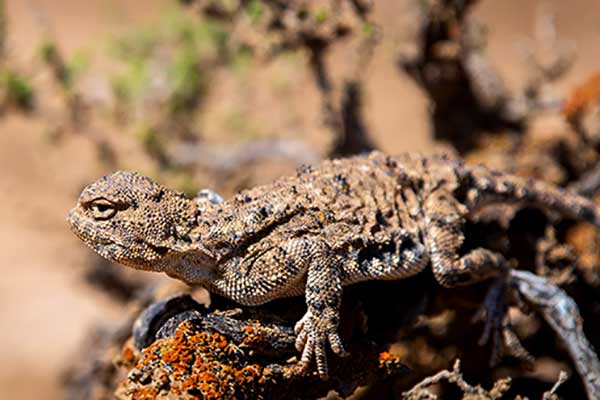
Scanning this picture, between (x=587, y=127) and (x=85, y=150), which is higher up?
(x=85, y=150)

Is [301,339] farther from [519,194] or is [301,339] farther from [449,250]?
[519,194]

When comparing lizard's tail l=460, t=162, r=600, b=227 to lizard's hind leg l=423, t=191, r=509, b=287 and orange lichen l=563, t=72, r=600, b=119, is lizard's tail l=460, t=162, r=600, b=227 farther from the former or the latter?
orange lichen l=563, t=72, r=600, b=119

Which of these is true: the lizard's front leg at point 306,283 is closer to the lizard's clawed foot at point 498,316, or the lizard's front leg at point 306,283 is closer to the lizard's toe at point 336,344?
the lizard's toe at point 336,344

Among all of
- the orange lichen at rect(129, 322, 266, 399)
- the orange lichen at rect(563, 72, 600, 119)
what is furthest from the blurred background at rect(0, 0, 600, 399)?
the orange lichen at rect(129, 322, 266, 399)

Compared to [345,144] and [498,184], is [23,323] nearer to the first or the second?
[345,144]

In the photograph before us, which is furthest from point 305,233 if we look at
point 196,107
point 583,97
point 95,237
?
point 196,107

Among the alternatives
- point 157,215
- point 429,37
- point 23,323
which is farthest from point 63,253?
point 157,215
